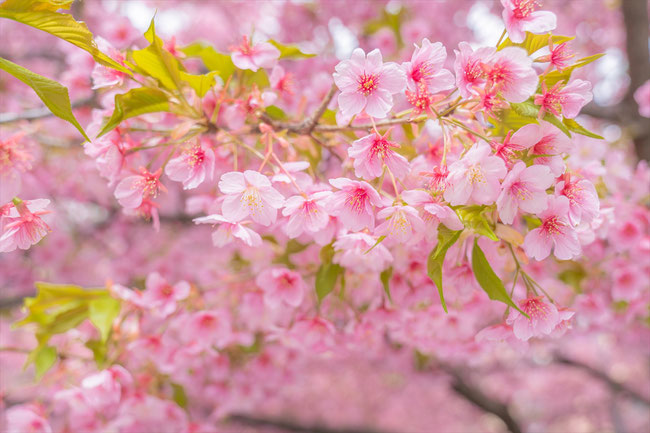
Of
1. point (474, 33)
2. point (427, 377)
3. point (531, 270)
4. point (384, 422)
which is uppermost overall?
point (474, 33)

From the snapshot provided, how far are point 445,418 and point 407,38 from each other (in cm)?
603

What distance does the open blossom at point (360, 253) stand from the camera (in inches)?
46.6

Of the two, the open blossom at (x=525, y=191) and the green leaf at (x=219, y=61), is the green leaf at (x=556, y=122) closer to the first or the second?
the open blossom at (x=525, y=191)

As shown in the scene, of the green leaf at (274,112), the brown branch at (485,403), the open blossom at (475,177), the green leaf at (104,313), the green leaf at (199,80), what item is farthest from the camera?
the brown branch at (485,403)

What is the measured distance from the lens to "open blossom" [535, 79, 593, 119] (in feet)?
3.36

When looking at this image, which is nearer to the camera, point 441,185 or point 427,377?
point 441,185

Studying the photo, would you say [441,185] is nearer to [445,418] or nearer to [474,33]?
[474,33]

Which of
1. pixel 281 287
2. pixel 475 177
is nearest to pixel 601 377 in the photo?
pixel 281 287

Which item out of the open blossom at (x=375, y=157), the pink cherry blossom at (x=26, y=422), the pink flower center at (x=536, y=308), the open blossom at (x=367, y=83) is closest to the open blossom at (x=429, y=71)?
the open blossom at (x=367, y=83)

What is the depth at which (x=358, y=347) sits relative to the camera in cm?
188

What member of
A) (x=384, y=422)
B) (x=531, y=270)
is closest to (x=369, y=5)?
(x=531, y=270)

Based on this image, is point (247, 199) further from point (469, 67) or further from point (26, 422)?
point (26, 422)

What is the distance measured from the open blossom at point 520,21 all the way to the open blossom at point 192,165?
0.78m

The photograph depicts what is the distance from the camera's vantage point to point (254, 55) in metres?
1.37
